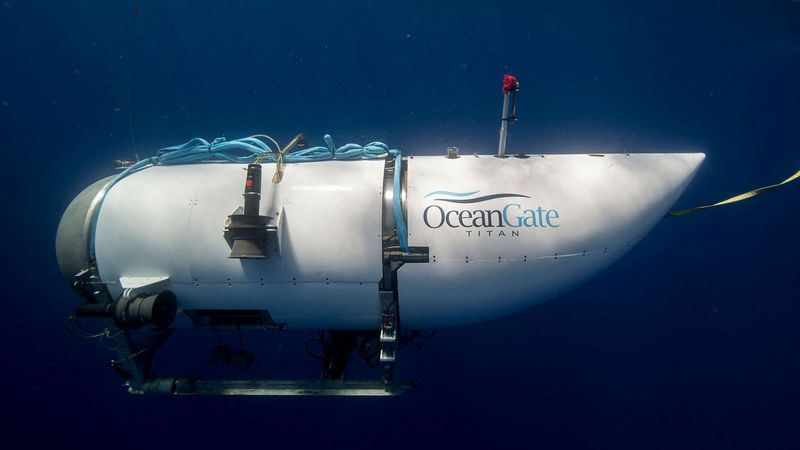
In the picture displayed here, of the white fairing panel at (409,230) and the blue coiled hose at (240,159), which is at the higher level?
the blue coiled hose at (240,159)

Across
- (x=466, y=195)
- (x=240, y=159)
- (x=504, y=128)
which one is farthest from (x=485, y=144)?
(x=240, y=159)

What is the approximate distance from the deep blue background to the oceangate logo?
6.98 feet

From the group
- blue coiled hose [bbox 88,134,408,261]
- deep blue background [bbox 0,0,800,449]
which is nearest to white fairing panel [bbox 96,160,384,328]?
blue coiled hose [bbox 88,134,408,261]

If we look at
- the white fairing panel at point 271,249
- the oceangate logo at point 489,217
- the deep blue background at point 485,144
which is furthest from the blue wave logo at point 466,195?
the deep blue background at point 485,144

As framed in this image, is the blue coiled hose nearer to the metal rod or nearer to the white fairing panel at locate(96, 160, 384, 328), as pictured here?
the white fairing panel at locate(96, 160, 384, 328)

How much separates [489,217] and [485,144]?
2.25 m

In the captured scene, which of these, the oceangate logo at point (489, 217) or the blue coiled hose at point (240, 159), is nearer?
the oceangate logo at point (489, 217)

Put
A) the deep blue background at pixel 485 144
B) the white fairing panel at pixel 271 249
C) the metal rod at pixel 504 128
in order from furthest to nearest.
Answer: the deep blue background at pixel 485 144 < the metal rod at pixel 504 128 < the white fairing panel at pixel 271 249

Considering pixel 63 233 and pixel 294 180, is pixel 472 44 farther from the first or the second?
pixel 63 233

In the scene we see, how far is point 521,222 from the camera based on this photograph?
6.21ft

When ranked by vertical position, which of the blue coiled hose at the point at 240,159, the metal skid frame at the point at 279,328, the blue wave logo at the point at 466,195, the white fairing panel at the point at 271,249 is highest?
the blue coiled hose at the point at 240,159

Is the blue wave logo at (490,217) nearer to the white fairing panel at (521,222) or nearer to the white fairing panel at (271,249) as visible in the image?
the white fairing panel at (521,222)

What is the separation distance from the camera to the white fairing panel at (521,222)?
189 centimetres

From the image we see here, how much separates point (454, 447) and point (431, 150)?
14.9 ft
